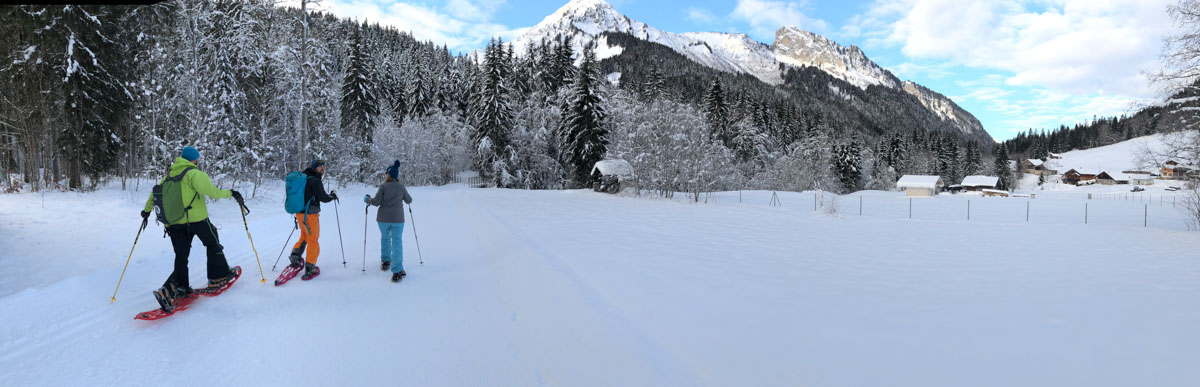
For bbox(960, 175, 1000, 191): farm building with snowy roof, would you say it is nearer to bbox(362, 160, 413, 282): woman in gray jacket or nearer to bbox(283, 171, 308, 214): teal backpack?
bbox(362, 160, 413, 282): woman in gray jacket

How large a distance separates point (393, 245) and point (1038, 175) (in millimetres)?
145488

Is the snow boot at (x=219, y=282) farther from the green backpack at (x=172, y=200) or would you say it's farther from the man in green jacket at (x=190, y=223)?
the green backpack at (x=172, y=200)

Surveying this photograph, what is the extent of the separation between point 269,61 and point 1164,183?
426 ft

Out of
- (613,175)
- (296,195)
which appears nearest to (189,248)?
(296,195)

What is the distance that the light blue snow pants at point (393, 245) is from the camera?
654 centimetres

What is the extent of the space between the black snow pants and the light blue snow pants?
1.77 metres

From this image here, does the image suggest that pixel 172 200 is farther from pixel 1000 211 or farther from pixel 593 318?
pixel 1000 211

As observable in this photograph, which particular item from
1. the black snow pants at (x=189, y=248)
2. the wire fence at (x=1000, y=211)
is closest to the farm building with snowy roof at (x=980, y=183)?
the wire fence at (x=1000, y=211)

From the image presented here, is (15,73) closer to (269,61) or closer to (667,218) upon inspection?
(269,61)

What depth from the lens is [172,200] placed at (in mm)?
5359

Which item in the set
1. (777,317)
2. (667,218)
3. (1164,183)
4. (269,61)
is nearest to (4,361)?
(777,317)

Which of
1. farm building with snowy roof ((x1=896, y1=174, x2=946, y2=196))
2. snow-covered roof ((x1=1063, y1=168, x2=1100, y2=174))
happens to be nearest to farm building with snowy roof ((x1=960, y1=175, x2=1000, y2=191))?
farm building with snowy roof ((x1=896, y1=174, x2=946, y2=196))

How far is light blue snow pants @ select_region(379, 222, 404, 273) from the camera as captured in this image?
6.54 metres

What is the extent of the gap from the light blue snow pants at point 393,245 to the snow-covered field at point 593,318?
0.86ft
